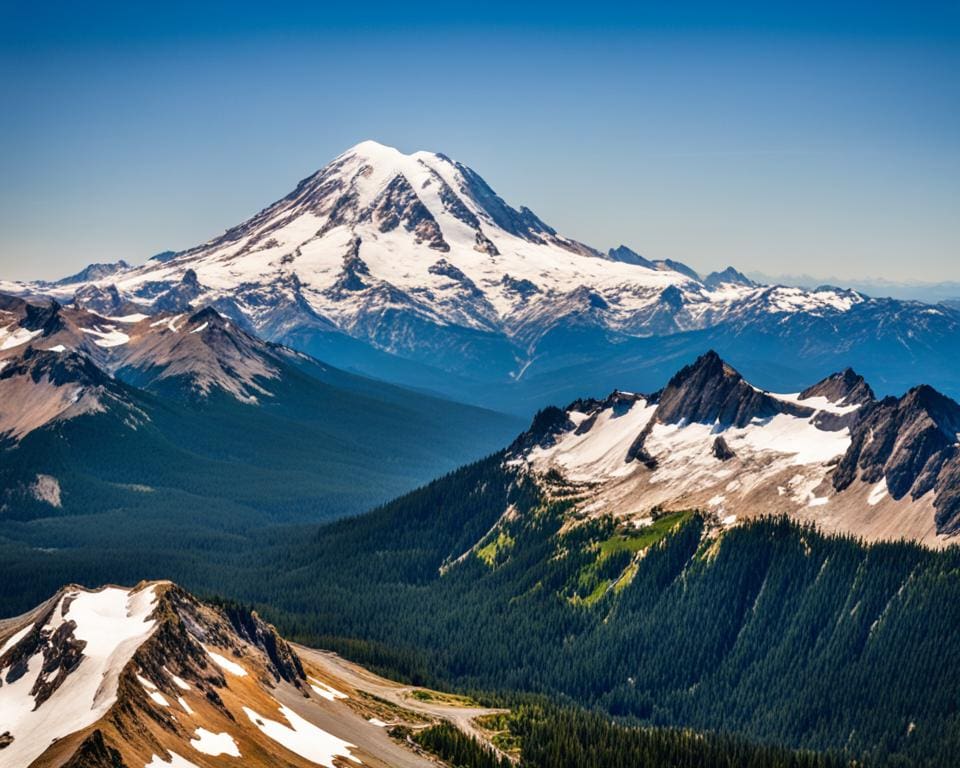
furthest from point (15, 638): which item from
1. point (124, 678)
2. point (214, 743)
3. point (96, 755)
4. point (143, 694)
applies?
point (96, 755)

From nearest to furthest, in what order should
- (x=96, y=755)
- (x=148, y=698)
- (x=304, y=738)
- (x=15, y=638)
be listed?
(x=96, y=755) < (x=148, y=698) < (x=15, y=638) < (x=304, y=738)

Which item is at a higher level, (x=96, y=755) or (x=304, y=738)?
(x=96, y=755)

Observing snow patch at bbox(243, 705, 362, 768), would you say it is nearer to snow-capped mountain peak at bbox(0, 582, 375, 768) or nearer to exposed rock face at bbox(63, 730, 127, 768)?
snow-capped mountain peak at bbox(0, 582, 375, 768)

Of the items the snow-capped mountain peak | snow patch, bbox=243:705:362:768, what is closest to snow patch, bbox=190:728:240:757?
the snow-capped mountain peak

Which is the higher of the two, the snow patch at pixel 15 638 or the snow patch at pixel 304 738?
the snow patch at pixel 15 638

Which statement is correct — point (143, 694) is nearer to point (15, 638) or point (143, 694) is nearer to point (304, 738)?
point (304, 738)

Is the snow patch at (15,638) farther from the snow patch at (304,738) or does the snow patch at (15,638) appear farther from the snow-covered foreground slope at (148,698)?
the snow patch at (304,738)

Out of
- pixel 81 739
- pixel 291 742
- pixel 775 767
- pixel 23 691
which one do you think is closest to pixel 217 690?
pixel 291 742

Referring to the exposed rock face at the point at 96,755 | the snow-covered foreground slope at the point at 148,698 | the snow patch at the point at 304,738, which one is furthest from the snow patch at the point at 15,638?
the exposed rock face at the point at 96,755

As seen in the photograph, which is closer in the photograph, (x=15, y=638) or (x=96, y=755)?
(x=96, y=755)
